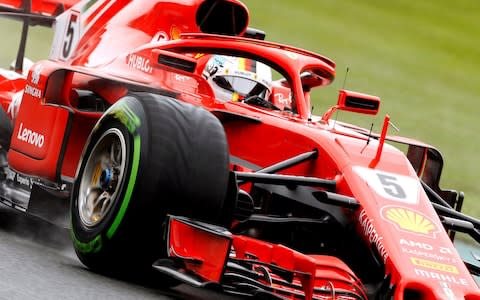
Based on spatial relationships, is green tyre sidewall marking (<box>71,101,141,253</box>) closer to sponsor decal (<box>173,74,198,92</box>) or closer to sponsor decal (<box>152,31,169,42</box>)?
sponsor decal (<box>173,74,198,92</box>)

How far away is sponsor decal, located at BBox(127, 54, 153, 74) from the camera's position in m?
7.63

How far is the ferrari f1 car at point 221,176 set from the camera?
17.5 ft

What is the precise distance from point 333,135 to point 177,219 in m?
1.45

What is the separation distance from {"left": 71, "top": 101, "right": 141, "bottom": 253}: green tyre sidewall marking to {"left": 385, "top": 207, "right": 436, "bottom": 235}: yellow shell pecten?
132 centimetres

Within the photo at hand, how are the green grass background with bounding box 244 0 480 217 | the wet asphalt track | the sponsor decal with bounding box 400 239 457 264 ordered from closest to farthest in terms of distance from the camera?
the wet asphalt track → the sponsor decal with bounding box 400 239 457 264 → the green grass background with bounding box 244 0 480 217

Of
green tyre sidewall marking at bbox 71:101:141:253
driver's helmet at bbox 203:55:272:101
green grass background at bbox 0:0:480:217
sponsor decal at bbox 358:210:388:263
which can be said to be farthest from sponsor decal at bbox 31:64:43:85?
green grass background at bbox 0:0:480:217

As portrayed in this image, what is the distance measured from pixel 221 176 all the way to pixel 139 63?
2.43 m

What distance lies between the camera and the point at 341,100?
7.14 metres

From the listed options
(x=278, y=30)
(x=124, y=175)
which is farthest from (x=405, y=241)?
(x=278, y=30)

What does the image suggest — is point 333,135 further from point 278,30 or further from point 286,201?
point 278,30

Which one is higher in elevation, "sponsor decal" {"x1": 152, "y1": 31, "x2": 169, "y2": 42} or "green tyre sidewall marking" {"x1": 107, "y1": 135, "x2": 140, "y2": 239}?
"sponsor decal" {"x1": 152, "y1": 31, "x2": 169, "y2": 42}

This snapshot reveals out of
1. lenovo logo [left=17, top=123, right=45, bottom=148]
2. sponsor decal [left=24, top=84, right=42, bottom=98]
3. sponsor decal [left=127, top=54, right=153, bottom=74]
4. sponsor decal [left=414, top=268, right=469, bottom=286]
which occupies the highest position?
sponsor decal [left=127, top=54, right=153, bottom=74]

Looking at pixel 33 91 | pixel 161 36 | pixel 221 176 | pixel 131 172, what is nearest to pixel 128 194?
pixel 131 172

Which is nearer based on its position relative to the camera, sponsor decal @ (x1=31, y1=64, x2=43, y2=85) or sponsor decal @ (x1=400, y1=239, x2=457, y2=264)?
sponsor decal @ (x1=400, y1=239, x2=457, y2=264)
